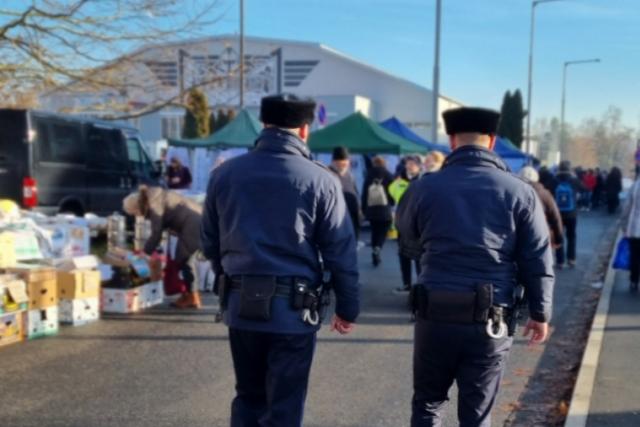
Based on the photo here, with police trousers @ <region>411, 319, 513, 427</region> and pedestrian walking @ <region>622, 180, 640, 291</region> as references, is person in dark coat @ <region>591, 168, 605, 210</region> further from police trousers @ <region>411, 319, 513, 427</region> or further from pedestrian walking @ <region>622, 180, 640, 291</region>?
police trousers @ <region>411, 319, 513, 427</region>

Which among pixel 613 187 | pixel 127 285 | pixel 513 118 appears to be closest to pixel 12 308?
pixel 127 285

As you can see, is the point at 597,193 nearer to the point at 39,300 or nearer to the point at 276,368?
the point at 39,300

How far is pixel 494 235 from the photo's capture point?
10.4 ft

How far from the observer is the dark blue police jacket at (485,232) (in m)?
3.16

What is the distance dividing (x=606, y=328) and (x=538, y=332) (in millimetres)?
4560

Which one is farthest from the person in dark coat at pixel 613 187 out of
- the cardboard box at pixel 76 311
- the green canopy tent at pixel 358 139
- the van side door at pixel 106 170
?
the cardboard box at pixel 76 311

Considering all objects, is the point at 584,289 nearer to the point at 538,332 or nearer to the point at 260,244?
the point at 538,332

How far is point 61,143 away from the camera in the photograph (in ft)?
40.8

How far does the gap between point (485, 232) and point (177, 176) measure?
1637 centimetres

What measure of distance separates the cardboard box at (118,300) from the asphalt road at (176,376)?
0.60 ft

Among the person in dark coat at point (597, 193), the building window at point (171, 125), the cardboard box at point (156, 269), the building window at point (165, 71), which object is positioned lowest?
the person in dark coat at point (597, 193)

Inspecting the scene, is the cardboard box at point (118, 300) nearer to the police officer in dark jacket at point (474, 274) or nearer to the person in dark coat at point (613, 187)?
the police officer in dark jacket at point (474, 274)

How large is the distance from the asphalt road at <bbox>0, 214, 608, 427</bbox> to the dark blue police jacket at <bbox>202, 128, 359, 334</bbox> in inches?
71.8

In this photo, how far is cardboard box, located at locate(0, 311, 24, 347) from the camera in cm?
645
